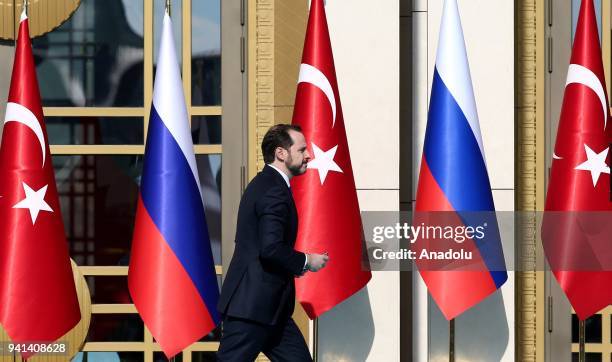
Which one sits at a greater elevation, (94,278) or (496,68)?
(496,68)

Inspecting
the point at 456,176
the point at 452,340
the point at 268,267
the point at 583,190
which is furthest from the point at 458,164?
the point at 268,267

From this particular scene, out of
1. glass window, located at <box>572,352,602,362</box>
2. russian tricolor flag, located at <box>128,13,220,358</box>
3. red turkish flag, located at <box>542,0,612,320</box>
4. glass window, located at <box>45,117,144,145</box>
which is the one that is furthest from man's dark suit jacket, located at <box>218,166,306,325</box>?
glass window, located at <box>572,352,602,362</box>

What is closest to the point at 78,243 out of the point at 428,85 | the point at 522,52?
the point at 428,85

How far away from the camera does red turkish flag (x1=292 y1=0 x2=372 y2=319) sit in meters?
7.42

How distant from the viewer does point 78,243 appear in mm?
8477

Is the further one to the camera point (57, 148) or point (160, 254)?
point (57, 148)

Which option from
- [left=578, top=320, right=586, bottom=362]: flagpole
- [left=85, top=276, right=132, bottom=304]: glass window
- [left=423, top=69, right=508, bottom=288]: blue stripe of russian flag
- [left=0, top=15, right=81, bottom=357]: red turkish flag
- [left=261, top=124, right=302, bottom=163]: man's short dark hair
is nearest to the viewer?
[left=261, top=124, right=302, bottom=163]: man's short dark hair

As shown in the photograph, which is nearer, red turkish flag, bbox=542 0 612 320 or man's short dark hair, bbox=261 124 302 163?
man's short dark hair, bbox=261 124 302 163

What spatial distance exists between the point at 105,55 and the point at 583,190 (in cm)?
333

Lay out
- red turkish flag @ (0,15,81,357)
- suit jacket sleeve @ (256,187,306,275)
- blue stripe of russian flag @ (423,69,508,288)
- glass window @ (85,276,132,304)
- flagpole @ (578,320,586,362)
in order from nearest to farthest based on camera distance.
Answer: suit jacket sleeve @ (256,187,306,275) → red turkish flag @ (0,15,81,357) → blue stripe of russian flag @ (423,69,508,288) → flagpole @ (578,320,586,362) → glass window @ (85,276,132,304)

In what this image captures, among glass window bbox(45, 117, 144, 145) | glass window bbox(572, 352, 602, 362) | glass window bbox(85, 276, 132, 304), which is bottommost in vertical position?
glass window bbox(572, 352, 602, 362)

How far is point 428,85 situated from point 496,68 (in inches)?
18.2

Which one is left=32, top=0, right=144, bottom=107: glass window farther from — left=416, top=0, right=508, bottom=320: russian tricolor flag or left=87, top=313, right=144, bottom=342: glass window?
left=416, top=0, right=508, bottom=320: russian tricolor flag

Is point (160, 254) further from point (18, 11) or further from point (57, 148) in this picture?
point (18, 11)
